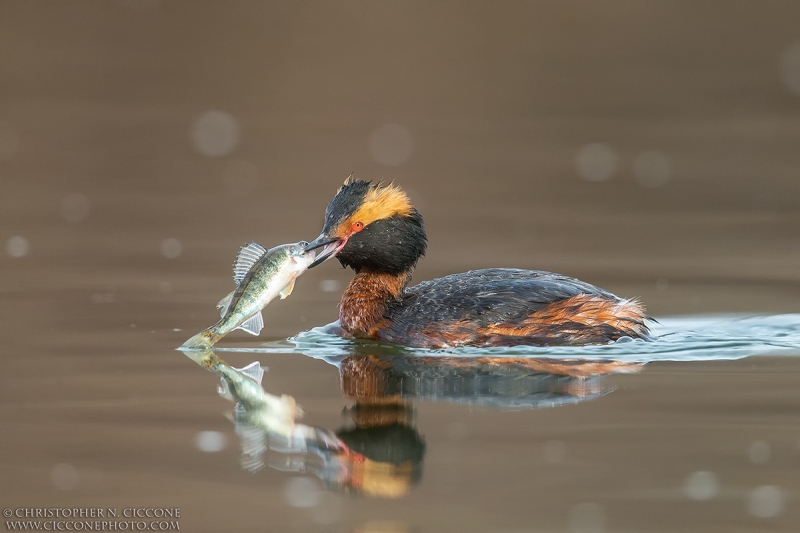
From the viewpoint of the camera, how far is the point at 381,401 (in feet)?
24.0

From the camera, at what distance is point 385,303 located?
909cm

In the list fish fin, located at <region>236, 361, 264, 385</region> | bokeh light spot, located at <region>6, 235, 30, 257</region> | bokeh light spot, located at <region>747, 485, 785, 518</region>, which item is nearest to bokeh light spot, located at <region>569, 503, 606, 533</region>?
bokeh light spot, located at <region>747, 485, 785, 518</region>

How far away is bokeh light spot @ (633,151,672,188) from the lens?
16203 millimetres

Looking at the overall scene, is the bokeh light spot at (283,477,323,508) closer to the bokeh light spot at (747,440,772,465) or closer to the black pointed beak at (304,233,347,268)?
the bokeh light spot at (747,440,772,465)

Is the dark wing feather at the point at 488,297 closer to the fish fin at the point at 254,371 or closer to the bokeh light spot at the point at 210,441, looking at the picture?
the fish fin at the point at 254,371

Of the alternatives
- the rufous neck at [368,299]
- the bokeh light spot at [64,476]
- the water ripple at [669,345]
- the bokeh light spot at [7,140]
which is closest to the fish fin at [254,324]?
the water ripple at [669,345]

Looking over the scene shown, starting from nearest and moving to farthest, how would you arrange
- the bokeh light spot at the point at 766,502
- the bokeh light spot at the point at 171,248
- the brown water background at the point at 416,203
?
the bokeh light spot at the point at 766,502 → the brown water background at the point at 416,203 → the bokeh light spot at the point at 171,248

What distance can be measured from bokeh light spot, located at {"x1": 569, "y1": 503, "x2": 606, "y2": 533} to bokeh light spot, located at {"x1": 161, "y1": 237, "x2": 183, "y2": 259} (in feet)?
23.4

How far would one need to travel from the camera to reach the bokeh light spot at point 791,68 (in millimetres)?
22841

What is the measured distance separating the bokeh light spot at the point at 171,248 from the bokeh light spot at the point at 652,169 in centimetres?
609

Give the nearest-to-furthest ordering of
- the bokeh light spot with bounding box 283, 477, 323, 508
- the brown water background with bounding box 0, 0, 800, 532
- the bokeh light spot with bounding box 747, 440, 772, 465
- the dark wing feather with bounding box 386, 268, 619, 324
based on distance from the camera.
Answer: the bokeh light spot with bounding box 283, 477, 323, 508 → the brown water background with bounding box 0, 0, 800, 532 → the bokeh light spot with bounding box 747, 440, 772, 465 → the dark wing feather with bounding box 386, 268, 619, 324

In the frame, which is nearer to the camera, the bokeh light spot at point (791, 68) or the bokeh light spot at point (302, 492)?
the bokeh light spot at point (302, 492)

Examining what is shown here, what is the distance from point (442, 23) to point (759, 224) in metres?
14.7

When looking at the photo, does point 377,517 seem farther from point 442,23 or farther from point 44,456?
point 442,23
